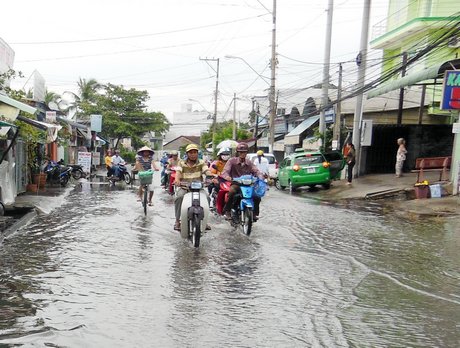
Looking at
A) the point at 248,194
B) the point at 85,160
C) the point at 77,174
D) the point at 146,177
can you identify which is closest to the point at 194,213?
the point at 248,194

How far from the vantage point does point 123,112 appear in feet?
185

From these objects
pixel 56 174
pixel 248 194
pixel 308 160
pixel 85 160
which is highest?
pixel 308 160

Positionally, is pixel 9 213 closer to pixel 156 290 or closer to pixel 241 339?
pixel 156 290

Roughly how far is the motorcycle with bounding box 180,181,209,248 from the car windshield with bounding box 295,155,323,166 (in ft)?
41.7

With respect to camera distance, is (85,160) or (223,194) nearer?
(223,194)

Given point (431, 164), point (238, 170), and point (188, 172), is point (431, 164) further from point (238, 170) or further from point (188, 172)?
point (188, 172)

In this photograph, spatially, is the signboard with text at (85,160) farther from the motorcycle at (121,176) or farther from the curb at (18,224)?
the curb at (18,224)

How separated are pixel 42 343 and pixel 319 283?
3.27 metres

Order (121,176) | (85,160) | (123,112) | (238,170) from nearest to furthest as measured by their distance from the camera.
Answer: (238,170) → (121,176) → (85,160) → (123,112)

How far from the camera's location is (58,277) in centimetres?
605

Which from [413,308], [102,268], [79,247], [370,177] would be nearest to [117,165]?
[370,177]

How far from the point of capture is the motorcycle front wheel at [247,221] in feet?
29.3

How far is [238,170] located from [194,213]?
1.88m

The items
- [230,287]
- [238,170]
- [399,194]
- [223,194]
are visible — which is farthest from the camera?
[399,194]
